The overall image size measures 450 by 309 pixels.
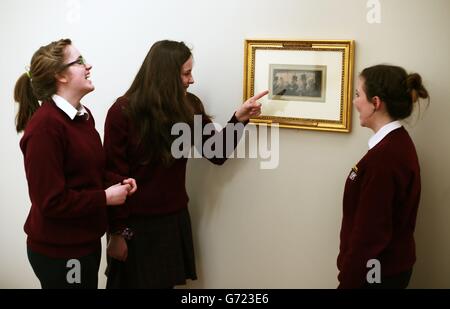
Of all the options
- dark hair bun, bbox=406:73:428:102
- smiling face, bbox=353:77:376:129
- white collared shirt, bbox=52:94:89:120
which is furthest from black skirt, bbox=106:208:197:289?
dark hair bun, bbox=406:73:428:102

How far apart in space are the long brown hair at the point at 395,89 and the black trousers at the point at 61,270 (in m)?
1.22

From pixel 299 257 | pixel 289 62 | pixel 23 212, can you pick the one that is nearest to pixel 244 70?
pixel 289 62

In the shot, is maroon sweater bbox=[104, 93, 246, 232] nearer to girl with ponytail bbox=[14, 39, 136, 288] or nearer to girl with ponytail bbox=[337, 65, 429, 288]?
girl with ponytail bbox=[14, 39, 136, 288]

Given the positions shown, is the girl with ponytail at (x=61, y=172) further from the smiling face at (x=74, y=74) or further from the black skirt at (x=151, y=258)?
the black skirt at (x=151, y=258)

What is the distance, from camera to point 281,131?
212 cm

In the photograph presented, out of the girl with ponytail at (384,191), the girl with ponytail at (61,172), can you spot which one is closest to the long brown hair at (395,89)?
the girl with ponytail at (384,191)

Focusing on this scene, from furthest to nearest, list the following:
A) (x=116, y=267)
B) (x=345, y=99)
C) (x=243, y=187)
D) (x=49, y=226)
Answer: (x=243, y=187) → (x=116, y=267) → (x=345, y=99) → (x=49, y=226)

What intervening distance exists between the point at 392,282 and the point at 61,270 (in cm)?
119

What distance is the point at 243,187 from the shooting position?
7.33 feet

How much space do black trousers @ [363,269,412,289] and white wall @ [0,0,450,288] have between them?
293 millimetres

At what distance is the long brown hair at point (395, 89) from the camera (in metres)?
1.61

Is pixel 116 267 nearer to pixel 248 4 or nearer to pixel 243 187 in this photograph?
pixel 243 187

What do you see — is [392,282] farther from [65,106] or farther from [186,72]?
[65,106]

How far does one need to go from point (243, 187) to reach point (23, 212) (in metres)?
1.45
